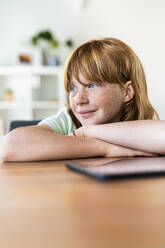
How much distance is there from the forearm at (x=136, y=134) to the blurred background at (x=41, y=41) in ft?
9.39

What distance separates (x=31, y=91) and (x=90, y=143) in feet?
10.6

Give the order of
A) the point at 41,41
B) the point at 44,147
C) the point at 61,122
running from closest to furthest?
the point at 44,147
the point at 61,122
the point at 41,41

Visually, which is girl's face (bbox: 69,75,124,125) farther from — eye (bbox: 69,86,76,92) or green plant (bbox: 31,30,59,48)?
green plant (bbox: 31,30,59,48)

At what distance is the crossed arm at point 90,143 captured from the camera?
2.25 feet

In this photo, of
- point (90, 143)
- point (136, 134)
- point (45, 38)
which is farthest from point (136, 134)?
point (45, 38)

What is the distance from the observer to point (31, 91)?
383cm

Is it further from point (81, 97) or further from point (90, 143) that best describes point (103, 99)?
point (90, 143)

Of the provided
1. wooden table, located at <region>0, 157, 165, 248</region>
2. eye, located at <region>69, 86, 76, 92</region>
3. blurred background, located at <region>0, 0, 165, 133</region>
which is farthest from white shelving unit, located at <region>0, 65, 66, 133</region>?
wooden table, located at <region>0, 157, 165, 248</region>

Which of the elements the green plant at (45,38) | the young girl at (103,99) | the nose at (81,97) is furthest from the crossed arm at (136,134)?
the green plant at (45,38)

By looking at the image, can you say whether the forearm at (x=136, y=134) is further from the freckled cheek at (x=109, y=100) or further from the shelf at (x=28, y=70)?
the shelf at (x=28, y=70)

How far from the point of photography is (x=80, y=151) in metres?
0.69

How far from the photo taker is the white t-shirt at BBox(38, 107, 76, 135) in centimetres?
110

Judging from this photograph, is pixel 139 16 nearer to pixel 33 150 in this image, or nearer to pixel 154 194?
pixel 33 150

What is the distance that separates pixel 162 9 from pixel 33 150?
9.03 ft
